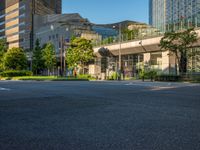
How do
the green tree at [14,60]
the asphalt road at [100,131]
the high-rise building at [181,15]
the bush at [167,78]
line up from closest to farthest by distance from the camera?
1. the asphalt road at [100,131]
2. the bush at [167,78]
3. the high-rise building at [181,15]
4. the green tree at [14,60]

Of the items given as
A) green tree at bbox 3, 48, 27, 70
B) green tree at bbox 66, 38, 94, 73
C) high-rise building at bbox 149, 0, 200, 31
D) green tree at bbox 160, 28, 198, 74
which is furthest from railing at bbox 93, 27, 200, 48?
green tree at bbox 3, 48, 27, 70

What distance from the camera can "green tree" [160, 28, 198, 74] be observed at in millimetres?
35406

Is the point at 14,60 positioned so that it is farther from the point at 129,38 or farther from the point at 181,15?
the point at 181,15

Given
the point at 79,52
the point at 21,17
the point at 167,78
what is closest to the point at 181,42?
the point at 167,78

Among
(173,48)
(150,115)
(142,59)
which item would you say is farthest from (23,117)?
(142,59)

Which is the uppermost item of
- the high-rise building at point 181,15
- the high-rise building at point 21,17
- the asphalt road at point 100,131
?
the high-rise building at point 21,17

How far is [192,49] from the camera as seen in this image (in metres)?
38.3

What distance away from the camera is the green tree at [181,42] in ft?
116

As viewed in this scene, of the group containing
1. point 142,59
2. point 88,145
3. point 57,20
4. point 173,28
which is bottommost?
point 88,145

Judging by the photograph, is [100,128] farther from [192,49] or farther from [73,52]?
[73,52]

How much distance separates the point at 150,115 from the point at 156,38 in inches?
1447

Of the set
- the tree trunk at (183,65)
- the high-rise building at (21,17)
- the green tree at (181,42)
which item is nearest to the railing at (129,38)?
the green tree at (181,42)

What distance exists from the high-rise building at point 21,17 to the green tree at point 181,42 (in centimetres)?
7024

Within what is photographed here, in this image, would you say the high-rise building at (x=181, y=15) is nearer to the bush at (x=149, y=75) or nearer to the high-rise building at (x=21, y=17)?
the bush at (x=149, y=75)
